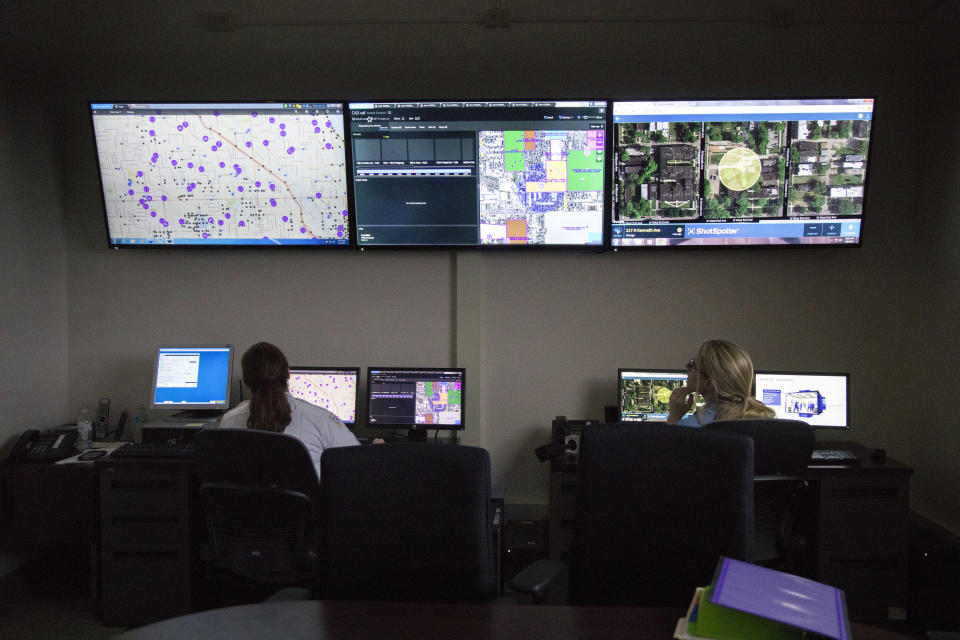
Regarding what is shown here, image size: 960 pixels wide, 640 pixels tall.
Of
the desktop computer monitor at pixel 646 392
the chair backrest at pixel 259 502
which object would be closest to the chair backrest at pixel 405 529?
the chair backrest at pixel 259 502

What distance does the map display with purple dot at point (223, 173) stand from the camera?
3598mm

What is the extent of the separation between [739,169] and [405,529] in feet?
8.45

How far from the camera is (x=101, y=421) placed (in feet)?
12.5

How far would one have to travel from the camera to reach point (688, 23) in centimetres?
370

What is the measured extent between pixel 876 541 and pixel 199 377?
3404 mm

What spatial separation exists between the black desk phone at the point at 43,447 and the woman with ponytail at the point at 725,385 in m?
2.94

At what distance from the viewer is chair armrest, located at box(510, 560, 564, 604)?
1.79 metres

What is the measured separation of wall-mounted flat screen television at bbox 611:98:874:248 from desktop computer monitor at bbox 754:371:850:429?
68cm

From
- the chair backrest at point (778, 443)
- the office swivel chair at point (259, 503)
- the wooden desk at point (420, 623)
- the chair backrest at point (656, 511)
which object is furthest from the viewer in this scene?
the chair backrest at point (778, 443)

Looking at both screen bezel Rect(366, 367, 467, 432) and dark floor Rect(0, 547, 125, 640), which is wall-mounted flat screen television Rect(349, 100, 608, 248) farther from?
dark floor Rect(0, 547, 125, 640)

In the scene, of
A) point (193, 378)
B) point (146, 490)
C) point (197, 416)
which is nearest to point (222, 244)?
point (193, 378)

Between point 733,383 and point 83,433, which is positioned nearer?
point 733,383

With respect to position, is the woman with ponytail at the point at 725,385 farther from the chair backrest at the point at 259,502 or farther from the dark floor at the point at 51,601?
the dark floor at the point at 51,601

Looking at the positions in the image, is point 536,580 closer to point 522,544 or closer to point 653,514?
point 653,514
